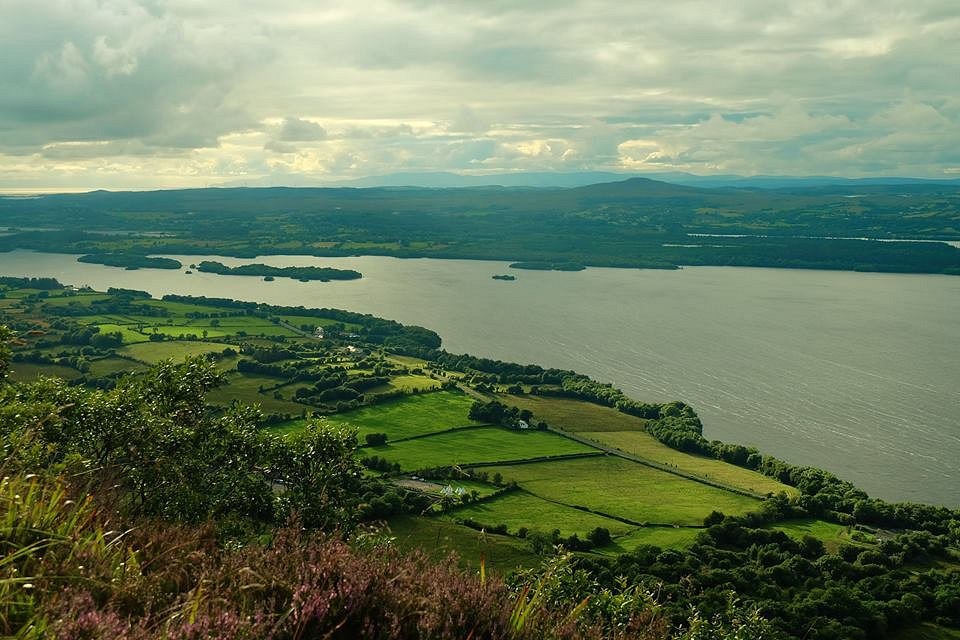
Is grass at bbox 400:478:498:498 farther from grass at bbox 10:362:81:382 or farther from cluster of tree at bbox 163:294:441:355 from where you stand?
grass at bbox 10:362:81:382

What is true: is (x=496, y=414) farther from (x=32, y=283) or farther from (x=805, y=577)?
(x=32, y=283)

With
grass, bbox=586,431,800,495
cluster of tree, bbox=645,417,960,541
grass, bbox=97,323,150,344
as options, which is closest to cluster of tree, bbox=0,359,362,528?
cluster of tree, bbox=645,417,960,541

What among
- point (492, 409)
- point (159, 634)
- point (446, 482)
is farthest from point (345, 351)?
point (159, 634)

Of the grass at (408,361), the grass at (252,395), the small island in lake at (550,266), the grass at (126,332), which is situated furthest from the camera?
the small island in lake at (550,266)

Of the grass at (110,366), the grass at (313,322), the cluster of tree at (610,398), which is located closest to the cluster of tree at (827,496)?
the cluster of tree at (610,398)

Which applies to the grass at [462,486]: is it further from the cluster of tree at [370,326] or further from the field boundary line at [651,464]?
the cluster of tree at [370,326]

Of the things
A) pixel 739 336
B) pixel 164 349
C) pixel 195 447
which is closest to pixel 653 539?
pixel 195 447
